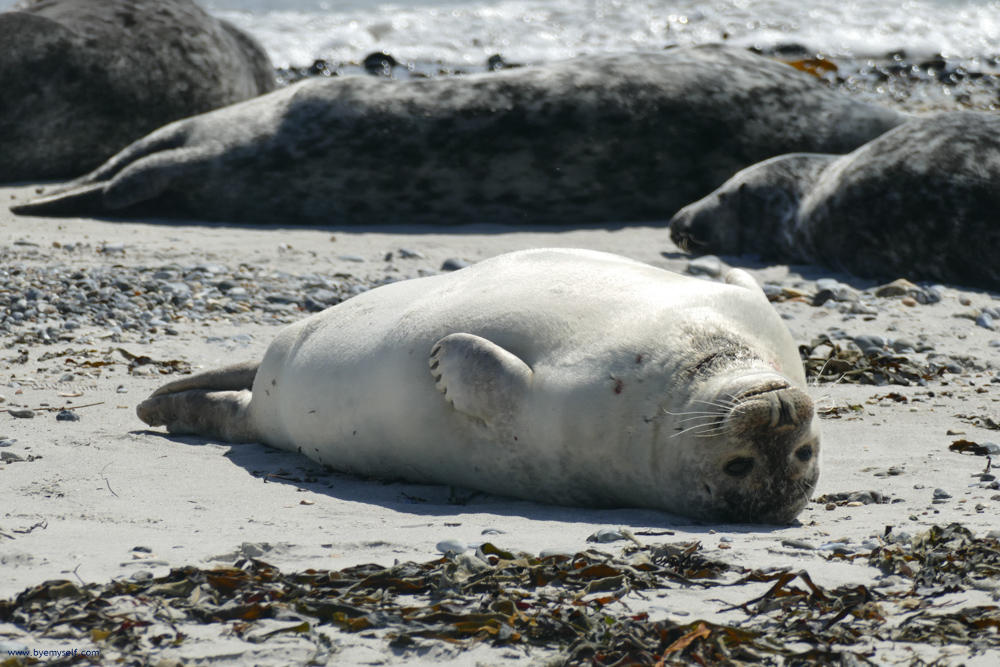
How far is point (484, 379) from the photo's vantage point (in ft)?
10.1

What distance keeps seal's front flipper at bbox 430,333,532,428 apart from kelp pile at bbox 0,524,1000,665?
65 cm

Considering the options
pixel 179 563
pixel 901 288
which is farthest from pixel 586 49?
pixel 179 563

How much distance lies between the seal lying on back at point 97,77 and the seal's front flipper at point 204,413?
16.8ft

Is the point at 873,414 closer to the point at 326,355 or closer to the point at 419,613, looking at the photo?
the point at 326,355

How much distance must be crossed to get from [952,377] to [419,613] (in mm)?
3185

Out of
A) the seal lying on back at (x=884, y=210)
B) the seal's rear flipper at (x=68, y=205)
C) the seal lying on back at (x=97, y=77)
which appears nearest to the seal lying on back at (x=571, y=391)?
the seal lying on back at (x=884, y=210)

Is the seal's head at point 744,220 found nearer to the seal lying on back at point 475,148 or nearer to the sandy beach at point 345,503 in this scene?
the seal lying on back at point 475,148

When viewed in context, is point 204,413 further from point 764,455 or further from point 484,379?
point 764,455

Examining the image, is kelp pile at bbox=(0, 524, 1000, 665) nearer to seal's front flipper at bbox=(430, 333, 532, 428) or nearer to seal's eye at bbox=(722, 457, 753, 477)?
seal's eye at bbox=(722, 457, 753, 477)

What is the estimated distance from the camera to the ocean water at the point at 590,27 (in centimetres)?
1633

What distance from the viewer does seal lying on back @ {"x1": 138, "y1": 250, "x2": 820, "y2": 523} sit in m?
2.93

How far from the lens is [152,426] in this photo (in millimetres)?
4086

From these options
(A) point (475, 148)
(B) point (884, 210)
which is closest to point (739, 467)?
(B) point (884, 210)

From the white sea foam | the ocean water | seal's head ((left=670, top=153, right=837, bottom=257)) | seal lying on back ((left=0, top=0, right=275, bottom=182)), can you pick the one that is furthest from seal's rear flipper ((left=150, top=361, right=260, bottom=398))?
the white sea foam
